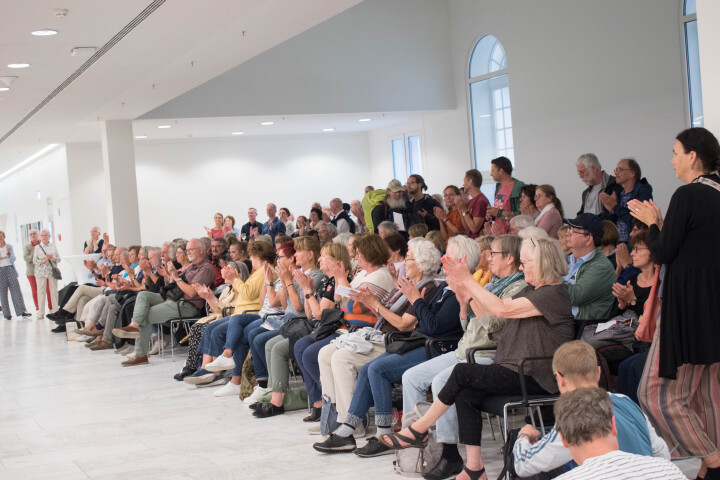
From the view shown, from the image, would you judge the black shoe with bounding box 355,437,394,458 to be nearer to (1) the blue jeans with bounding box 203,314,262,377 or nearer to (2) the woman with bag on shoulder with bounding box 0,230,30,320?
(1) the blue jeans with bounding box 203,314,262,377

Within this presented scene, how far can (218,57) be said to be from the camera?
9.66 metres

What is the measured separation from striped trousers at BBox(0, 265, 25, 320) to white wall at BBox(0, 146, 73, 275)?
2298mm

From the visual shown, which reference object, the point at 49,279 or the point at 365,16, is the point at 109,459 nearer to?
the point at 49,279

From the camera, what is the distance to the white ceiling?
694cm

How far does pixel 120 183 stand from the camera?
13.7 metres

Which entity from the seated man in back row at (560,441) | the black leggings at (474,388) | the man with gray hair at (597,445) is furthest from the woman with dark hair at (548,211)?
the man with gray hair at (597,445)

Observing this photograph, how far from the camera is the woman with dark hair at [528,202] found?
7.80m

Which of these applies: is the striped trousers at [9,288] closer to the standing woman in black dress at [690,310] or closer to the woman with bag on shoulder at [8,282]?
the woman with bag on shoulder at [8,282]

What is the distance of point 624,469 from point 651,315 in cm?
185

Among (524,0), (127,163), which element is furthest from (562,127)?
(127,163)

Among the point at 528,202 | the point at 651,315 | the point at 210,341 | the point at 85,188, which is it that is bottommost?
the point at 210,341

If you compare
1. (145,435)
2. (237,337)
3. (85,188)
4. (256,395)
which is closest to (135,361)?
(237,337)

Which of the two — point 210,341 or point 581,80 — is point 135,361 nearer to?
point 210,341

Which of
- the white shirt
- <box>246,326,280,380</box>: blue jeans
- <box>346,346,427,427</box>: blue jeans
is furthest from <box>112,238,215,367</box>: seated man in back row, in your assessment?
the white shirt
